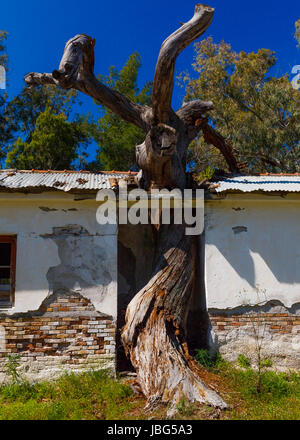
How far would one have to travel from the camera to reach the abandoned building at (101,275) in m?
5.68

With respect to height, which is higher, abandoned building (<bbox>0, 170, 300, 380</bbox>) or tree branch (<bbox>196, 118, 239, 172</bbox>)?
tree branch (<bbox>196, 118, 239, 172</bbox>)

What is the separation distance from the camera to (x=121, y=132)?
17344 mm

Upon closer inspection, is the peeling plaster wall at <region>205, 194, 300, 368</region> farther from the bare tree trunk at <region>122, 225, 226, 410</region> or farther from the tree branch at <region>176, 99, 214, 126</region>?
the tree branch at <region>176, 99, 214, 126</region>

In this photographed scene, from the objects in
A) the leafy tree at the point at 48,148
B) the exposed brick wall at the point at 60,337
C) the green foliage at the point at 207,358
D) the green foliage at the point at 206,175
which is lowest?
the green foliage at the point at 207,358

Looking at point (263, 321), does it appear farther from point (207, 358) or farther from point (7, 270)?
point (7, 270)

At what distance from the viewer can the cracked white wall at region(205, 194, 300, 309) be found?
19.8 ft

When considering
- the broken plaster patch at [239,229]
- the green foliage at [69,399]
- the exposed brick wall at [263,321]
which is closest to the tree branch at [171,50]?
the broken plaster patch at [239,229]

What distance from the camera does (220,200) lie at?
20.0ft

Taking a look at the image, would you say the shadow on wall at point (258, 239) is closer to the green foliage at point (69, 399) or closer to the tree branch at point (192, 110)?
the tree branch at point (192, 110)

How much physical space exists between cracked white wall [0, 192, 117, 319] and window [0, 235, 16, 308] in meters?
0.12

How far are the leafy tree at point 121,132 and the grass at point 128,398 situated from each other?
12527 millimetres

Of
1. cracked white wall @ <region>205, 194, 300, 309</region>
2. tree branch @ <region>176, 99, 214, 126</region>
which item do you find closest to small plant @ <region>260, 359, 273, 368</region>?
cracked white wall @ <region>205, 194, 300, 309</region>

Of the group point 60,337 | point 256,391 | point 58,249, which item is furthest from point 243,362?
point 58,249
